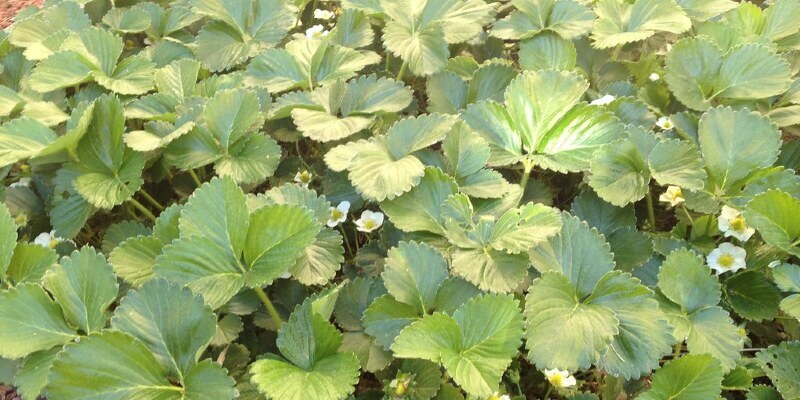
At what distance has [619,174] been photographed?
1225 mm

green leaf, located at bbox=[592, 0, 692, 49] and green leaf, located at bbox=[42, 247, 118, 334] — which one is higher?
green leaf, located at bbox=[592, 0, 692, 49]

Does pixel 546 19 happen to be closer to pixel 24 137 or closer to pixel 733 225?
pixel 733 225

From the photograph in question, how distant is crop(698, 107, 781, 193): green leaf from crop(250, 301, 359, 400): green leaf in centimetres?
78

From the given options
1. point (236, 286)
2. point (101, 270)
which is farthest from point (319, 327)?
point (101, 270)

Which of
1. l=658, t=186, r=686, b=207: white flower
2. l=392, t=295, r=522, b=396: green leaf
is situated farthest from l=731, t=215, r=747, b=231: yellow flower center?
l=392, t=295, r=522, b=396: green leaf

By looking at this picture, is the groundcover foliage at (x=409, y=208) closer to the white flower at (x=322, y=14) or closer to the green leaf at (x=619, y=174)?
the green leaf at (x=619, y=174)

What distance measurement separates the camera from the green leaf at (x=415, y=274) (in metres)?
1.06

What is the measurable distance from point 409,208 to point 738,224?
0.60m

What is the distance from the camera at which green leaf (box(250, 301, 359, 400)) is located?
92 cm

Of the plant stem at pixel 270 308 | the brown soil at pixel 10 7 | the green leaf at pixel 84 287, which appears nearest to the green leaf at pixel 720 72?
the plant stem at pixel 270 308

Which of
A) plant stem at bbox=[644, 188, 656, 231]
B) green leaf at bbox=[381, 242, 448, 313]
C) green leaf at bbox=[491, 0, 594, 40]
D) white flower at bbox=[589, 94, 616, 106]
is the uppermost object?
green leaf at bbox=[491, 0, 594, 40]

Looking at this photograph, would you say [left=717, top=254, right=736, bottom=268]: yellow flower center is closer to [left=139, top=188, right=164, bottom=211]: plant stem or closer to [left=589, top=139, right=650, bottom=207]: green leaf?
[left=589, top=139, right=650, bottom=207]: green leaf

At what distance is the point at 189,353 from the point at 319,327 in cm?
20

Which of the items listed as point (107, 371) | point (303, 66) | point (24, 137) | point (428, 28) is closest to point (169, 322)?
point (107, 371)
